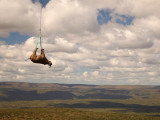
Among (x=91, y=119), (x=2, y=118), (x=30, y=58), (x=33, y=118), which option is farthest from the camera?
(x=91, y=119)

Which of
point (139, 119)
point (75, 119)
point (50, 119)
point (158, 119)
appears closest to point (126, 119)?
point (139, 119)

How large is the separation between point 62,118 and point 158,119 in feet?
132

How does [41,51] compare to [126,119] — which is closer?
[41,51]

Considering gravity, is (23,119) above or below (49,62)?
below

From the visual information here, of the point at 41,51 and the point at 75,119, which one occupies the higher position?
the point at 41,51

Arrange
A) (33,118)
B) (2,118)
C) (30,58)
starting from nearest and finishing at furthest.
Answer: (30,58)
(2,118)
(33,118)

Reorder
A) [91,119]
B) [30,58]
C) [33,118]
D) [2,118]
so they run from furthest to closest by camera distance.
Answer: [91,119] < [33,118] < [2,118] < [30,58]

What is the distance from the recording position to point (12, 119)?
7319 cm

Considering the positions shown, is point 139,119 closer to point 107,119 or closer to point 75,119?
point 107,119

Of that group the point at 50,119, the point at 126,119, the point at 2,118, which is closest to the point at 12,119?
the point at 2,118

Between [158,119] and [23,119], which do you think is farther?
[158,119]

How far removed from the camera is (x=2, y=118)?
237 ft

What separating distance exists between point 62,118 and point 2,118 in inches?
880

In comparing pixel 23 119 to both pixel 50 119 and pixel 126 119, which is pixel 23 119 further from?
pixel 126 119
